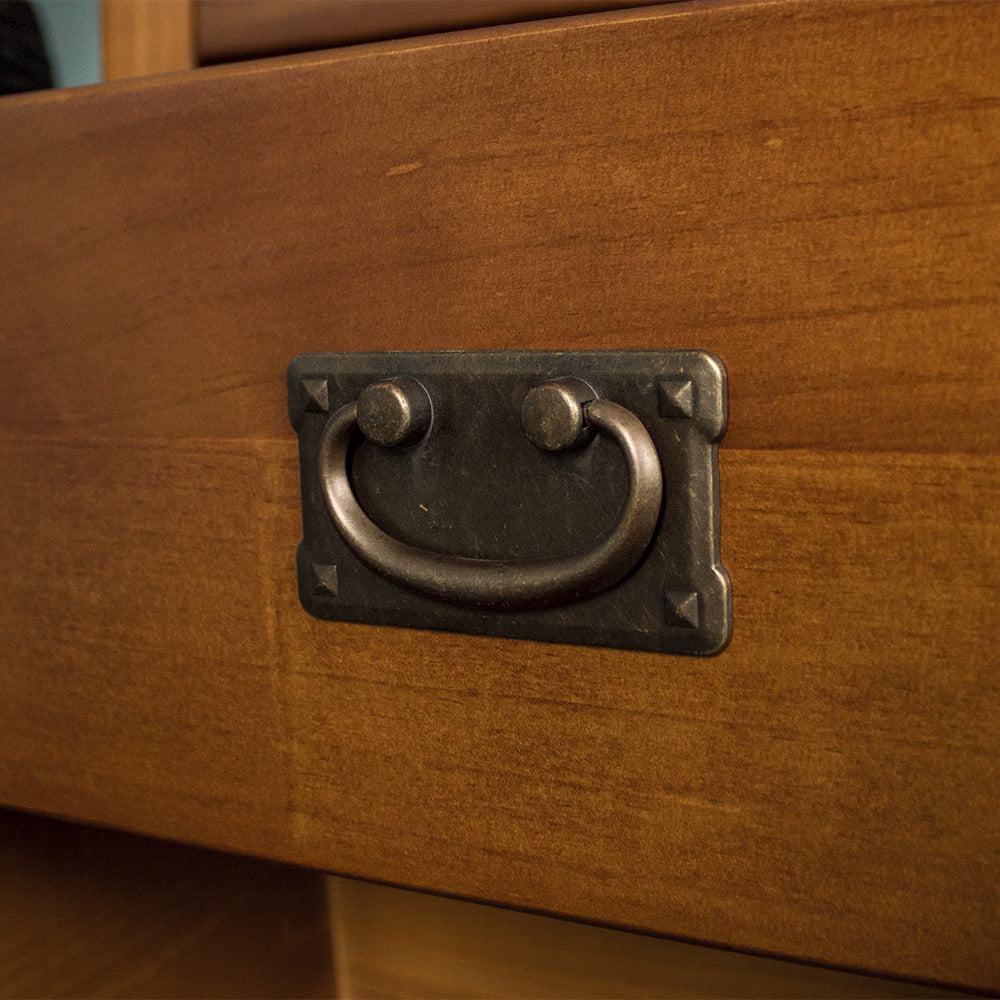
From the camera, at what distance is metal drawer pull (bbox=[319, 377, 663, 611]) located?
285 mm

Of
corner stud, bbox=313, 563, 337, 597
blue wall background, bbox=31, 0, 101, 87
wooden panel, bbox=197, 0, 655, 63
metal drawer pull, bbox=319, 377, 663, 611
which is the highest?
blue wall background, bbox=31, 0, 101, 87

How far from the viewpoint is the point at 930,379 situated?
10.2 inches

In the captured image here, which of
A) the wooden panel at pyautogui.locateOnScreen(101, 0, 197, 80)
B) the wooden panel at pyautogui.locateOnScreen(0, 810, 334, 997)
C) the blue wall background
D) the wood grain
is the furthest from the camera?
the blue wall background

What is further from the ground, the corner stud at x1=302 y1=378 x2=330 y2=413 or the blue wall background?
the blue wall background

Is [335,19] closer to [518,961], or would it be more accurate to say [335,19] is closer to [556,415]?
[556,415]

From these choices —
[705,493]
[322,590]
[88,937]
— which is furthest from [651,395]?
[88,937]

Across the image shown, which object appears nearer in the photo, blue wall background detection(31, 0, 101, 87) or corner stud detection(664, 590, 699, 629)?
corner stud detection(664, 590, 699, 629)

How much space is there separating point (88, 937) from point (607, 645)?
0.41 m

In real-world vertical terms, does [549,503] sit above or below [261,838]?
above

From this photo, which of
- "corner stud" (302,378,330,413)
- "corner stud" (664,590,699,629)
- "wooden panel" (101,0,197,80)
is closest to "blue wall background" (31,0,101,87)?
"wooden panel" (101,0,197,80)

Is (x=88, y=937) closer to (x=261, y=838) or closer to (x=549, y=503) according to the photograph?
(x=261, y=838)

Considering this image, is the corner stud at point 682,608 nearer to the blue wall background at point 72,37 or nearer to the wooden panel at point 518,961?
the wooden panel at point 518,961

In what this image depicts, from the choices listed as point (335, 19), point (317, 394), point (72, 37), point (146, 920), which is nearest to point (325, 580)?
point (317, 394)

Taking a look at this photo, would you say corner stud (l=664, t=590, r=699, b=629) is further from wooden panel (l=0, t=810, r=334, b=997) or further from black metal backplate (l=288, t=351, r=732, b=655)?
wooden panel (l=0, t=810, r=334, b=997)
